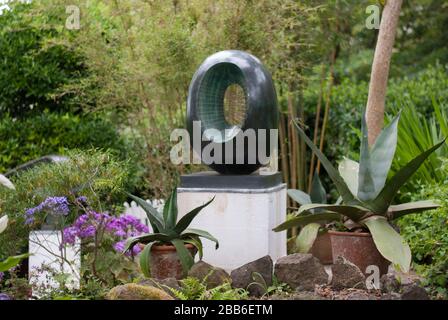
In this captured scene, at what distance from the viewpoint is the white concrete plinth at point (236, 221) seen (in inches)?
211

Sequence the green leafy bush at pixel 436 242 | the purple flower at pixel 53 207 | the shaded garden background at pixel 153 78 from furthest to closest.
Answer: the shaded garden background at pixel 153 78 < the purple flower at pixel 53 207 < the green leafy bush at pixel 436 242

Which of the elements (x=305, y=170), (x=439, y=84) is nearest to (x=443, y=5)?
(x=439, y=84)

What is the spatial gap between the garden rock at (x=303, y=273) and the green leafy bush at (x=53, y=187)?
1323mm

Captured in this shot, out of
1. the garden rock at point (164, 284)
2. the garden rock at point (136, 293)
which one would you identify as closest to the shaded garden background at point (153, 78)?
the garden rock at point (164, 284)

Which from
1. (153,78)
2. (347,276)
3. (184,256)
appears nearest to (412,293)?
(347,276)

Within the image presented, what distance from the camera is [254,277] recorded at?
184 inches

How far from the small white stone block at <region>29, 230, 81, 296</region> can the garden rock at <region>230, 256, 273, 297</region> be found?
1.11 meters

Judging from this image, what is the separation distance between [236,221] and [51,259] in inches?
54.8

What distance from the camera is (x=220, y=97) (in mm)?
5738

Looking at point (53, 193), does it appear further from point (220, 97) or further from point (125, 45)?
point (125, 45)

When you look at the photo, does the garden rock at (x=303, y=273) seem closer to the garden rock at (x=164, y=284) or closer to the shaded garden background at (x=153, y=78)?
the garden rock at (x=164, y=284)

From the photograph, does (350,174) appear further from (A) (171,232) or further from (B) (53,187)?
(B) (53,187)

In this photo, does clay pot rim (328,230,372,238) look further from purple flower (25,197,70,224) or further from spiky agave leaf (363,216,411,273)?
purple flower (25,197,70,224)

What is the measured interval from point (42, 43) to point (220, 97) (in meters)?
2.49
